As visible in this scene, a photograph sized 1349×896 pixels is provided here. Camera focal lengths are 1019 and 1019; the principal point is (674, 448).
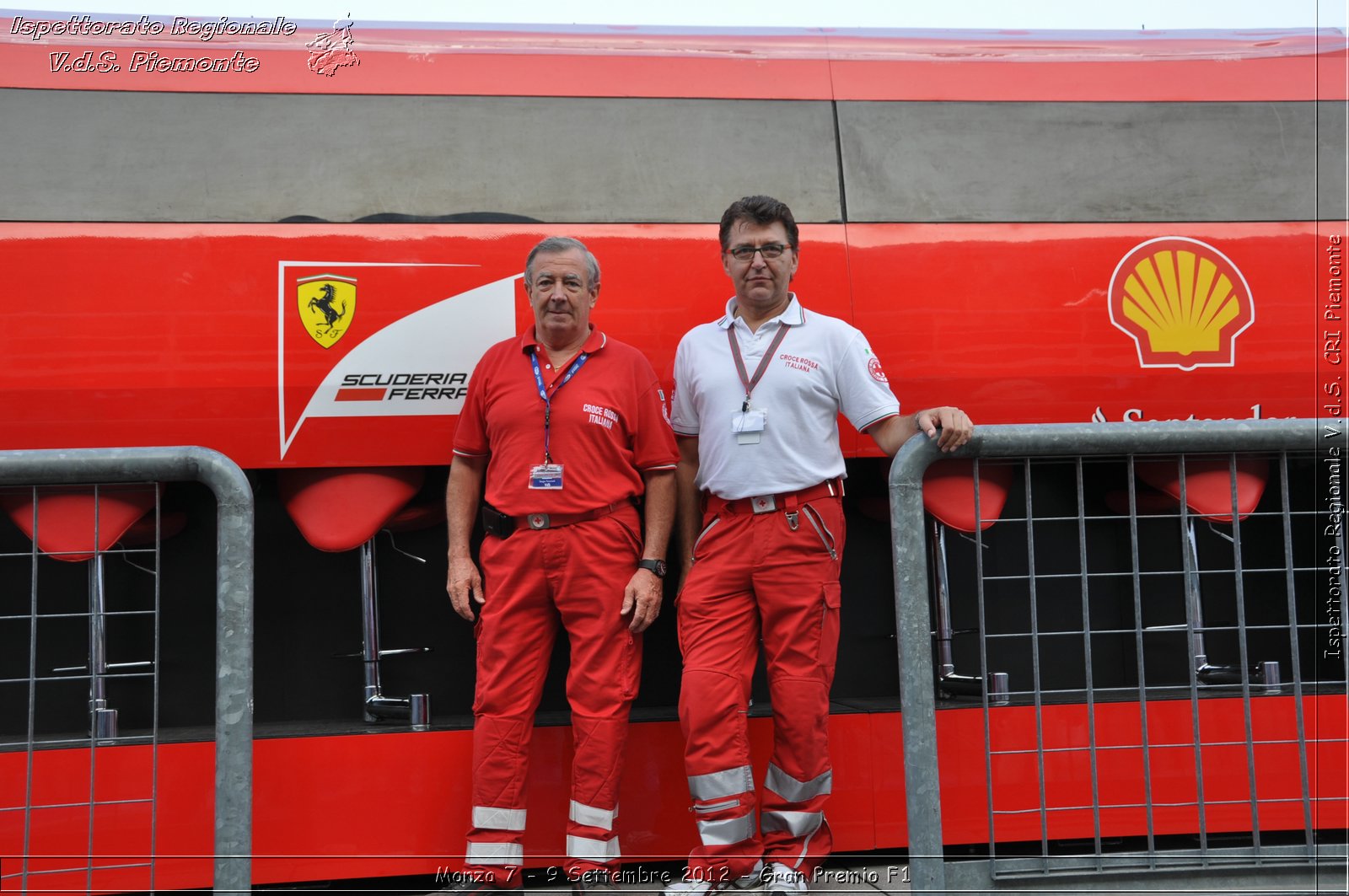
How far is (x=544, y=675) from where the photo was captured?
2920mm

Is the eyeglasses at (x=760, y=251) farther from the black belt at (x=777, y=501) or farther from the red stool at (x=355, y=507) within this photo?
the red stool at (x=355, y=507)

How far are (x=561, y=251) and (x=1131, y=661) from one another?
252 centimetres

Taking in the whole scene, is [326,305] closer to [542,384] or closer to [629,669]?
[542,384]

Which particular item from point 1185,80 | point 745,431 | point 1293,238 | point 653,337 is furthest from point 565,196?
point 1293,238

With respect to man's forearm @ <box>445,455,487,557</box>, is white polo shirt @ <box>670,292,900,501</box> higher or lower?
higher

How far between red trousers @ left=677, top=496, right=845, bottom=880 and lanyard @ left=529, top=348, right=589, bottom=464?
0.57m

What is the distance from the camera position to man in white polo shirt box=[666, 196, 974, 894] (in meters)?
2.77

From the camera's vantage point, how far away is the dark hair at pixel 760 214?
2.92 m

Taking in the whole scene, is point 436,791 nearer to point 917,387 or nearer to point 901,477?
point 901,477

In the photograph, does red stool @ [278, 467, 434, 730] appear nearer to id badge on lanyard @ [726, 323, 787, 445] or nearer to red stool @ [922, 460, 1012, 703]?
id badge on lanyard @ [726, 323, 787, 445]

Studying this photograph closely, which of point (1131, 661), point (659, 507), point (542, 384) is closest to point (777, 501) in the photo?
point (659, 507)

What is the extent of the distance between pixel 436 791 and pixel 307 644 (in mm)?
741

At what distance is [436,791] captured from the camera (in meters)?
3.04

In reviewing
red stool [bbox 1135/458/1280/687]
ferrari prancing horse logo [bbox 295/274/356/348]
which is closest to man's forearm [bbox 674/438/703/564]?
ferrari prancing horse logo [bbox 295/274/356/348]
